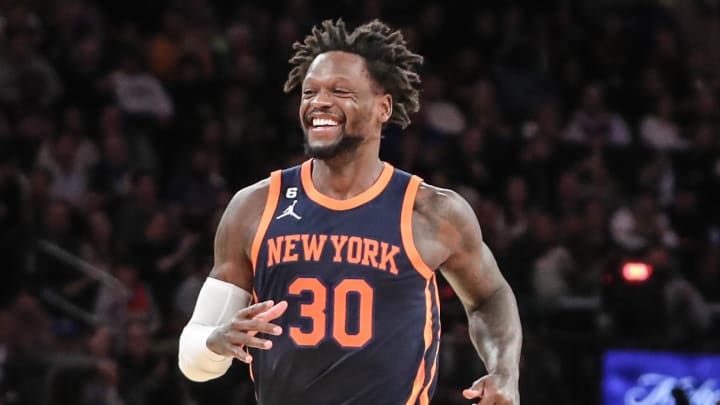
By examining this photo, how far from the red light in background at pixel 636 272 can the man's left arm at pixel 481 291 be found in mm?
5116

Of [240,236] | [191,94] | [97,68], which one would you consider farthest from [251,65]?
[240,236]

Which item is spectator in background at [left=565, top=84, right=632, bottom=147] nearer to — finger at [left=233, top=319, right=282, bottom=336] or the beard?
the beard

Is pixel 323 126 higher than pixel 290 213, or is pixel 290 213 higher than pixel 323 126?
pixel 323 126

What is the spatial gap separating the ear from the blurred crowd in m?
4.82

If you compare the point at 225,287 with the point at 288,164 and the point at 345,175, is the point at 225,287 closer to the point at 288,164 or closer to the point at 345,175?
the point at 345,175

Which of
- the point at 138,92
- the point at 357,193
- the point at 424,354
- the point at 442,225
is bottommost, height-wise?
the point at 424,354

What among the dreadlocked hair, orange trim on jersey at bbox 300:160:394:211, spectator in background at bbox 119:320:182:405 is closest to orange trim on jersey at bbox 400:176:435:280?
orange trim on jersey at bbox 300:160:394:211

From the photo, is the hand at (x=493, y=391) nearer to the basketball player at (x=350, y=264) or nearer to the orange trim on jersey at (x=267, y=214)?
the basketball player at (x=350, y=264)

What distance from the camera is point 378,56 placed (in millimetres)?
4973

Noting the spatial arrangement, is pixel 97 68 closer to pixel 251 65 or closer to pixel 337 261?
pixel 251 65

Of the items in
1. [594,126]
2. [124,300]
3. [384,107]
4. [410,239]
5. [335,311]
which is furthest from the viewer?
[594,126]

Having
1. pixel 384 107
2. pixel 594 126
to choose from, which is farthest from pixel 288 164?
pixel 384 107

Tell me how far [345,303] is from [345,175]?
1.67 ft

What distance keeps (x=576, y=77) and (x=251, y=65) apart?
3.67 meters
